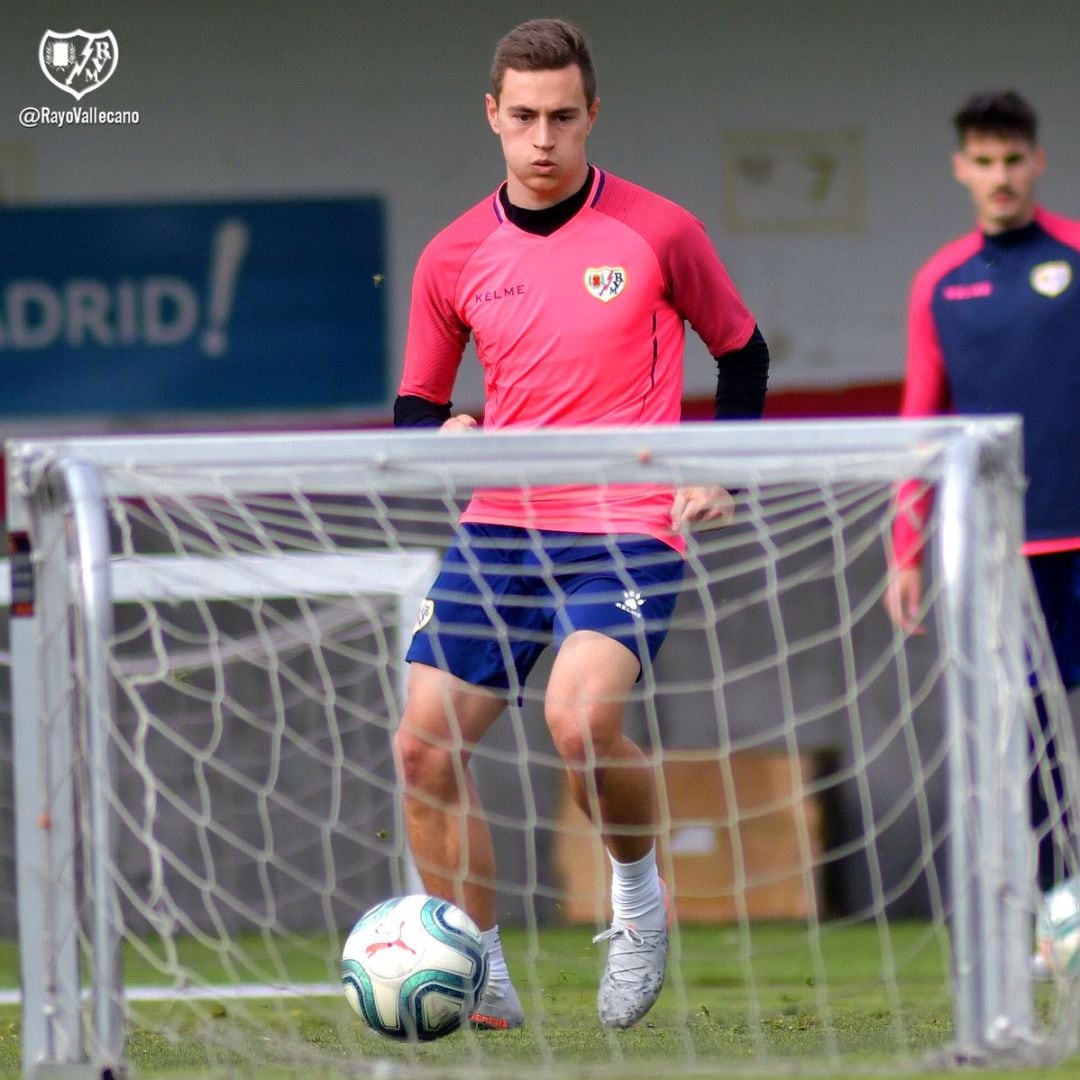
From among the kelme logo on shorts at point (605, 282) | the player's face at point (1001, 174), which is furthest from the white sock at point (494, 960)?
the player's face at point (1001, 174)

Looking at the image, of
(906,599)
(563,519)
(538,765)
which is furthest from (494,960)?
(538,765)

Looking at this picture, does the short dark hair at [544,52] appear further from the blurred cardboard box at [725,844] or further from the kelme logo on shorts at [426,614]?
the blurred cardboard box at [725,844]

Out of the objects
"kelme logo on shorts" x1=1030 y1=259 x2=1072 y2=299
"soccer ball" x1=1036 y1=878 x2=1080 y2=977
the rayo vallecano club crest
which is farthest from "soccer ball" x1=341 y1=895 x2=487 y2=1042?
the rayo vallecano club crest

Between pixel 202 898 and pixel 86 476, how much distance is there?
3495 millimetres

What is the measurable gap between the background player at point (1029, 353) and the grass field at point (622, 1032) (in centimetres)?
82

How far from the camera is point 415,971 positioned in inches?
120

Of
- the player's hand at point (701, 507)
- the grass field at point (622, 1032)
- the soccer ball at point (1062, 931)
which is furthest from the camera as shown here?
the player's hand at point (701, 507)

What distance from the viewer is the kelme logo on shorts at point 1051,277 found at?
3.64 meters

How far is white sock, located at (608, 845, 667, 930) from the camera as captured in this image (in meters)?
3.40

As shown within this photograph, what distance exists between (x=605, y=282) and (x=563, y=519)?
0.42 meters

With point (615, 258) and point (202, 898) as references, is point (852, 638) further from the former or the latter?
point (615, 258)

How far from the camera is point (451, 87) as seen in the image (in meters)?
6.03

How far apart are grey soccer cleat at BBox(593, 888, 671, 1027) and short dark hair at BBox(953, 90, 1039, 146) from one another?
1.55m

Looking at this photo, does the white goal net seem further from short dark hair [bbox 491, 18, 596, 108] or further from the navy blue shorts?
short dark hair [bbox 491, 18, 596, 108]
